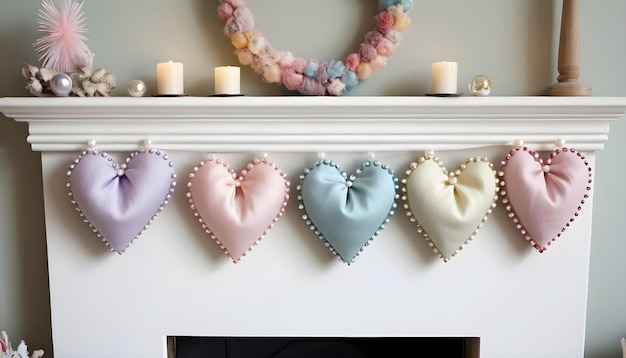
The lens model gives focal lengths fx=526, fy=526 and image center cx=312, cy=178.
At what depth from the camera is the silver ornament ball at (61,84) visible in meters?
1.08

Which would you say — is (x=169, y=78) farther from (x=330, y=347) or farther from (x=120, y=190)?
(x=330, y=347)

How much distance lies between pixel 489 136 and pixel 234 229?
1.90 feet

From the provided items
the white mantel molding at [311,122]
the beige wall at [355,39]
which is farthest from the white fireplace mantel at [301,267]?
the beige wall at [355,39]

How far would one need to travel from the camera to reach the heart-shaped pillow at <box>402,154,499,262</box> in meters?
1.11

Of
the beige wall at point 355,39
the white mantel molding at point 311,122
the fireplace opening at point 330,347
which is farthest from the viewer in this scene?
the fireplace opening at point 330,347

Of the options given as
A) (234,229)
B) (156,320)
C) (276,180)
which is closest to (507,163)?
(276,180)

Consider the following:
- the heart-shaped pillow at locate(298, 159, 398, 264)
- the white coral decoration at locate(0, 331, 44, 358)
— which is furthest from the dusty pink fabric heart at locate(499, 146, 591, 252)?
the white coral decoration at locate(0, 331, 44, 358)

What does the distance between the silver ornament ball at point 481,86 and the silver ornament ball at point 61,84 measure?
0.85m

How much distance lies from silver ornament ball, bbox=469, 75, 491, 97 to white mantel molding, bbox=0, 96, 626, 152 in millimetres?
47

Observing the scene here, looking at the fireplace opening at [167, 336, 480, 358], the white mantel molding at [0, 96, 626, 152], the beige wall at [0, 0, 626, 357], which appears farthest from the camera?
the fireplace opening at [167, 336, 480, 358]

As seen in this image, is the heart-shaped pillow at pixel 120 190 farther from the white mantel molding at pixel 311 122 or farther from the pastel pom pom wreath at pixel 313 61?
the pastel pom pom wreath at pixel 313 61

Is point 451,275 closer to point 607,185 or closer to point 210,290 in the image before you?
point 607,185

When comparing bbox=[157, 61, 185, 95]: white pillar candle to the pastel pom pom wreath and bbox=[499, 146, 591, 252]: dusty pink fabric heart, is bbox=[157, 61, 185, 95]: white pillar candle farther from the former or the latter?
bbox=[499, 146, 591, 252]: dusty pink fabric heart

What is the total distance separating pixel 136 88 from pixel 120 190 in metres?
0.22
